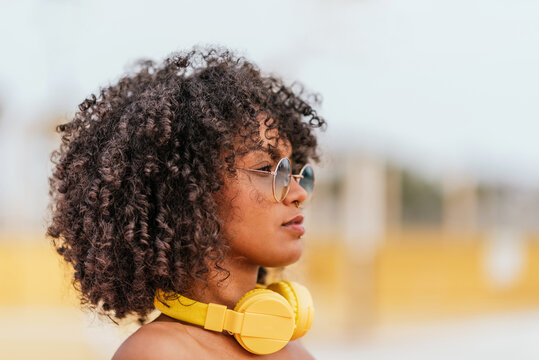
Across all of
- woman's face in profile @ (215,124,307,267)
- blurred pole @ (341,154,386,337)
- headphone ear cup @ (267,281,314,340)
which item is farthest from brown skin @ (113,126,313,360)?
blurred pole @ (341,154,386,337)

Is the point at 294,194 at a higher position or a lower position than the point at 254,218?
higher

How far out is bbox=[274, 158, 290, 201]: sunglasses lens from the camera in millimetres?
2078

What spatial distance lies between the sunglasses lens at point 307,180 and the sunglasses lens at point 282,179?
0.19 m

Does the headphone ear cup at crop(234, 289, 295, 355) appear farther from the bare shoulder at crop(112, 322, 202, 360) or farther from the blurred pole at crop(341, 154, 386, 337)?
the blurred pole at crop(341, 154, 386, 337)

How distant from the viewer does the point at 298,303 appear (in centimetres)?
213

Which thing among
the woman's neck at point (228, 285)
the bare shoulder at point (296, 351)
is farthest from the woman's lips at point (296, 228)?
the bare shoulder at point (296, 351)

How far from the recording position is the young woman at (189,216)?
1.98 meters

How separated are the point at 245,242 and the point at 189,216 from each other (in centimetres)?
19

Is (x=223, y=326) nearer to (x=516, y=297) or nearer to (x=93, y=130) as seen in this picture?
(x=93, y=130)

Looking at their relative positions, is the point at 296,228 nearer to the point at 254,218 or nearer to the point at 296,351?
the point at 254,218

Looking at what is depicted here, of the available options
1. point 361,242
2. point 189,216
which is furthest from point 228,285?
point 361,242

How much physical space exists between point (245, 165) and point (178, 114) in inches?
10.2

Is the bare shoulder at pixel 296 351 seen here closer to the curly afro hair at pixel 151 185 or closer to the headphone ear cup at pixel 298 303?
the headphone ear cup at pixel 298 303

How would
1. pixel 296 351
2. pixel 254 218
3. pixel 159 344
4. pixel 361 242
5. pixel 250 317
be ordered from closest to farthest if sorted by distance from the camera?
1. pixel 159 344
2. pixel 250 317
3. pixel 254 218
4. pixel 296 351
5. pixel 361 242
